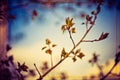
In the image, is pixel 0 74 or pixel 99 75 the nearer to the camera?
pixel 0 74

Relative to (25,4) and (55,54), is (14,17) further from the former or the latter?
(55,54)

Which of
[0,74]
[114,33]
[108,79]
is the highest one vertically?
[114,33]

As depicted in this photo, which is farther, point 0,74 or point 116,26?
point 116,26

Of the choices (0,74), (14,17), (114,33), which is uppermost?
(14,17)

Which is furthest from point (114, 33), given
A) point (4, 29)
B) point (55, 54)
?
point (4, 29)

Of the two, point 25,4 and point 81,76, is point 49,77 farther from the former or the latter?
point 25,4

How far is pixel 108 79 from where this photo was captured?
3.22 meters

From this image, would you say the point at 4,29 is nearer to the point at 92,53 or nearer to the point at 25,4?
the point at 25,4

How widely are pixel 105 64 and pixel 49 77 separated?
2.37 ft

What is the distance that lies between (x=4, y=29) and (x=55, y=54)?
71 cm

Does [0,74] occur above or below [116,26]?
below

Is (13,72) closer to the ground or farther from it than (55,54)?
closer to the ground

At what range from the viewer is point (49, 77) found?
317 cm

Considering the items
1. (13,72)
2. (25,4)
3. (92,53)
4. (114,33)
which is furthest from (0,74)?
(114,33)
